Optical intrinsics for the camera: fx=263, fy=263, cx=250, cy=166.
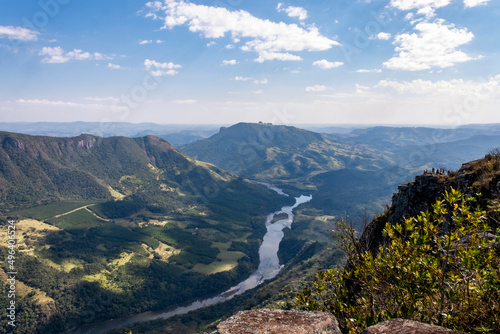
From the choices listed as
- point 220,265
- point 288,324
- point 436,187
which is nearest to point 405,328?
point 288,324

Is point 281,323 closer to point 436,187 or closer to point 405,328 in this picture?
point 405,328

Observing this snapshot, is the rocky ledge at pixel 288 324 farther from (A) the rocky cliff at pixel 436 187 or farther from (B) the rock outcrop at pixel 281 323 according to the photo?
(A) the rocky cliff at pixel 436 187

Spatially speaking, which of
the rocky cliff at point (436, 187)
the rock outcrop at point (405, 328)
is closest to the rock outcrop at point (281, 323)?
the rock outcrop at point (405, 328)

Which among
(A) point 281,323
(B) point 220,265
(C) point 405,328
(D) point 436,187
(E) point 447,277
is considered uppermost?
(E) point 447,277

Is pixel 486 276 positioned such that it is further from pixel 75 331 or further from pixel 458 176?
pixel 75 331

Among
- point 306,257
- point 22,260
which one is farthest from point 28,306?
point 306,257
